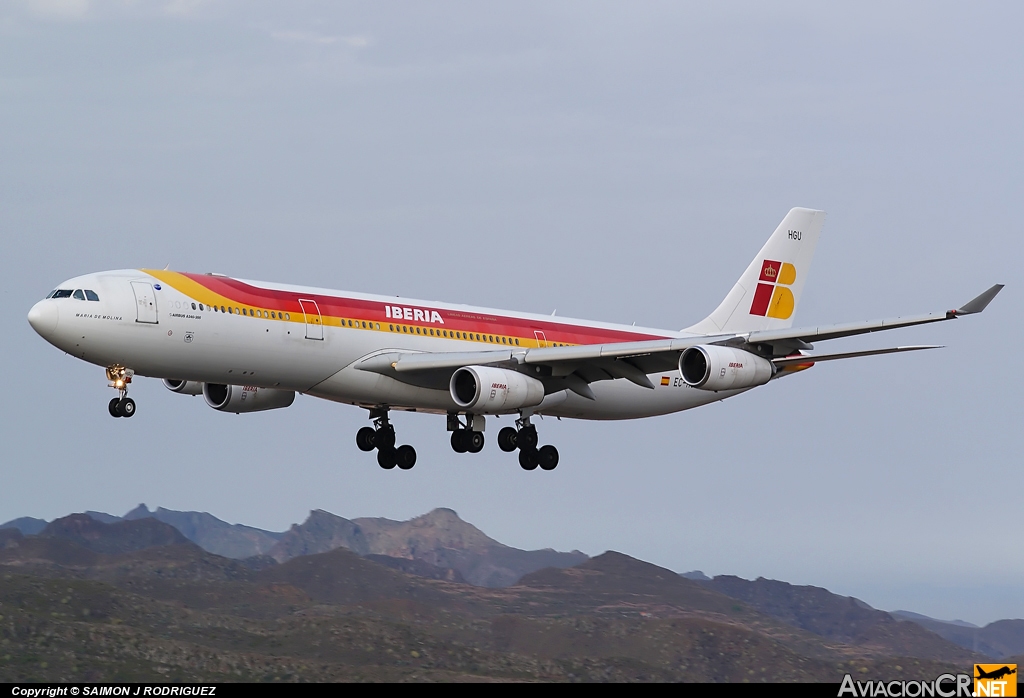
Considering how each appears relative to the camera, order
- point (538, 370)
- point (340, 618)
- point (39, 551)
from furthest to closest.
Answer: point (39, 551) → point (340, 618) → point (538, 370)

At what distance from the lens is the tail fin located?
59.8 metres

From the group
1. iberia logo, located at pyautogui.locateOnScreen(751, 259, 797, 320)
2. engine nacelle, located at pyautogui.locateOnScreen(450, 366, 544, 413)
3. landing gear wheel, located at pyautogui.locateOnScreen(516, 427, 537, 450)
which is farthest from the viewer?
iberia logo, located at pyautogui.locateOnScreen(751, 259, 797, 320)

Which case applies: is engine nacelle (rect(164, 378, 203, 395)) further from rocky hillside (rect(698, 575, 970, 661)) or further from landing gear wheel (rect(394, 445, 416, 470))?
rocky hillside (rect(698, 575, 970, 661))

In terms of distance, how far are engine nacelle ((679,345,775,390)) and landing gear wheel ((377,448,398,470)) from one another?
11.8 meters

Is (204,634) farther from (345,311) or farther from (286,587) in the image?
(345,311)

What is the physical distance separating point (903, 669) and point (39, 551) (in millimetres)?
33858

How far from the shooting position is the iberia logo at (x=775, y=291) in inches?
2376

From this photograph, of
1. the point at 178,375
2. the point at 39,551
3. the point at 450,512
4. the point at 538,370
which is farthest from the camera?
the point at 450,512

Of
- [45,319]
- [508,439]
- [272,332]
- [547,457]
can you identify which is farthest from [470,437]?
[45,319]

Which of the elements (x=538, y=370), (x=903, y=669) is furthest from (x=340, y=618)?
(x=903, y=669)

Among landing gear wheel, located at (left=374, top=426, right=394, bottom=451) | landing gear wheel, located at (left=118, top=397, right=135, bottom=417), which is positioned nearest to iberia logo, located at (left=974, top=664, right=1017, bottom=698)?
landing gear wheel, located at (left=374, top=426, right=394, bottom=451)

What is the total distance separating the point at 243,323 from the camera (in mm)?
44500

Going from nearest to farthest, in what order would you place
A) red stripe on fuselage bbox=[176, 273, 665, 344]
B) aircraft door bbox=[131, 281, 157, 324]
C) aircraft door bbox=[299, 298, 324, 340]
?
aircraft door bbox=[131, 281, 157, 324], red stripe on fuselage bbox=[176, 273, 665, 344], aircraft door bbox=[299, 298, 324, 340]

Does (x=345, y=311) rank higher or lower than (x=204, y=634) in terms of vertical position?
higher
